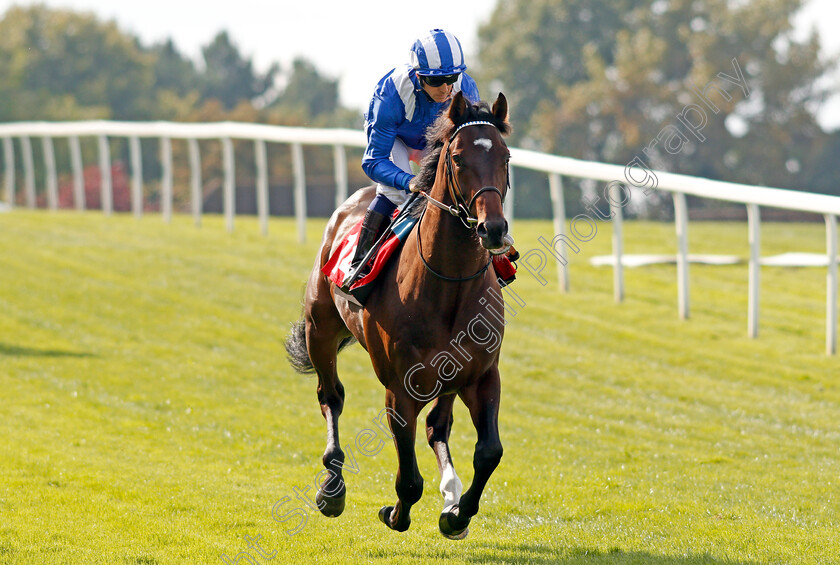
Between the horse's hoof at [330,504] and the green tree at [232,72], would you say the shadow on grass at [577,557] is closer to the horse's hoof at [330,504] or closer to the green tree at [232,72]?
the horse's hoof at [330,504]

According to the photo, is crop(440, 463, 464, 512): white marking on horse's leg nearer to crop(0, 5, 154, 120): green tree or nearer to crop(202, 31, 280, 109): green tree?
crop(0, 5, 154, 120): green tree

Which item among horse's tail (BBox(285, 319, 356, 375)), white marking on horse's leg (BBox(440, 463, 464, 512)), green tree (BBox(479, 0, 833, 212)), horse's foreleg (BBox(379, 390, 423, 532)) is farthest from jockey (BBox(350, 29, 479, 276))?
green tree (BBox(479, 0, 833, 212))

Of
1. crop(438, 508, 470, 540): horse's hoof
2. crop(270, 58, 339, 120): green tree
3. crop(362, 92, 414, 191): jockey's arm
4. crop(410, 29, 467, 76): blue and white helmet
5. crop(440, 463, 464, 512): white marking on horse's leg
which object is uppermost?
crop(410, 29, 467, 76): blue and white helmet

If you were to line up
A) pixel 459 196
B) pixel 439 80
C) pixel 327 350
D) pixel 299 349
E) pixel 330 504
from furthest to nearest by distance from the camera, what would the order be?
pixel 299 349 → pixel 327 350 → pixel 330 504 → pixel 439 80 → pixel 459 196

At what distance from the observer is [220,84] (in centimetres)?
6800

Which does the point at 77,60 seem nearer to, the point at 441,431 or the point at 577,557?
the point at 441,431

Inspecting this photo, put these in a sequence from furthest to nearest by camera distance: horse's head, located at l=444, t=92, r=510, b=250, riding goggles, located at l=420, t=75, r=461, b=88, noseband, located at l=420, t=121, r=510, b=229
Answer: riding goggles, located at l=420, t=75, r=461, b=88 < noseband, located at l=420, t=121, r=510, b=229 < horse's head, located at l=444, t=92, r=510, b=250

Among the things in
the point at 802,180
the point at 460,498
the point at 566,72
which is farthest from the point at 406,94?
the point at 566,72

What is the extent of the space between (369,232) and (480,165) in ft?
4.51

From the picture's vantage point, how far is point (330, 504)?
6285 mm

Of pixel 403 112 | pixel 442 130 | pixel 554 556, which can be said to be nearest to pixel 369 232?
pixel 403 112

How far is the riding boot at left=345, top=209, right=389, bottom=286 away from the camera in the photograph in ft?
19.6

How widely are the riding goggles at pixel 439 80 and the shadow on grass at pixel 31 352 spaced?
7.02m

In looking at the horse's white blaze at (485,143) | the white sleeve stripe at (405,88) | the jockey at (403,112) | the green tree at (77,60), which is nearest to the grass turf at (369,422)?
the jockey at (403,112)
